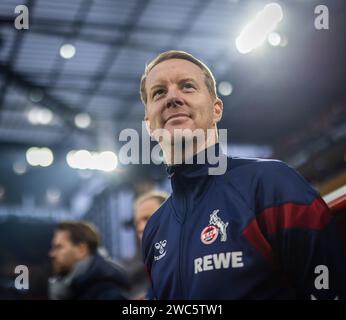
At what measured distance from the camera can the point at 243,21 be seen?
8172 millimetres

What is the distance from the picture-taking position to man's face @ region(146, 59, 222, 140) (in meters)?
1.34

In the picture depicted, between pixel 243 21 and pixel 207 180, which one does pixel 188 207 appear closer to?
pixel 207 180

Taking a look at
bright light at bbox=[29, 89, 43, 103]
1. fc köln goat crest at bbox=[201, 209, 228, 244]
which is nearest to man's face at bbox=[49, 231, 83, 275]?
1. fc köln goat crest at bbox=[201, 209, 228, 244]

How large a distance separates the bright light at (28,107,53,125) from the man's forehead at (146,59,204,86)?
986 centimetres

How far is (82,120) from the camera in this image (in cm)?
1112

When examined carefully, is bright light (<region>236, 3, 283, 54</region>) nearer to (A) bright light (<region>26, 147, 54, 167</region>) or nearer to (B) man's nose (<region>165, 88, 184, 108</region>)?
(A) bright light (<region>26, 147, 54, 167</region>)

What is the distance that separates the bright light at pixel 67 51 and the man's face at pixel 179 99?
7850mm

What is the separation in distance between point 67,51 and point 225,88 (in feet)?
9.20

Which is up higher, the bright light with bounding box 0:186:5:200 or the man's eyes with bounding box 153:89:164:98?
the bright light with bounding box 0:186:5:200

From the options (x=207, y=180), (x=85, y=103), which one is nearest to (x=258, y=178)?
(x=207, y=180)

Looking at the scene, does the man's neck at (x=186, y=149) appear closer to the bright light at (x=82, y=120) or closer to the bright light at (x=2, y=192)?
the bright light at (x=82, y=120)

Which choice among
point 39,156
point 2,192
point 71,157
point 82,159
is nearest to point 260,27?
point 82,159

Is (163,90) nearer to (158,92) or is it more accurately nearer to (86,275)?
(158,92)

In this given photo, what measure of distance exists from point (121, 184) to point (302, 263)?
9543 millimetres
